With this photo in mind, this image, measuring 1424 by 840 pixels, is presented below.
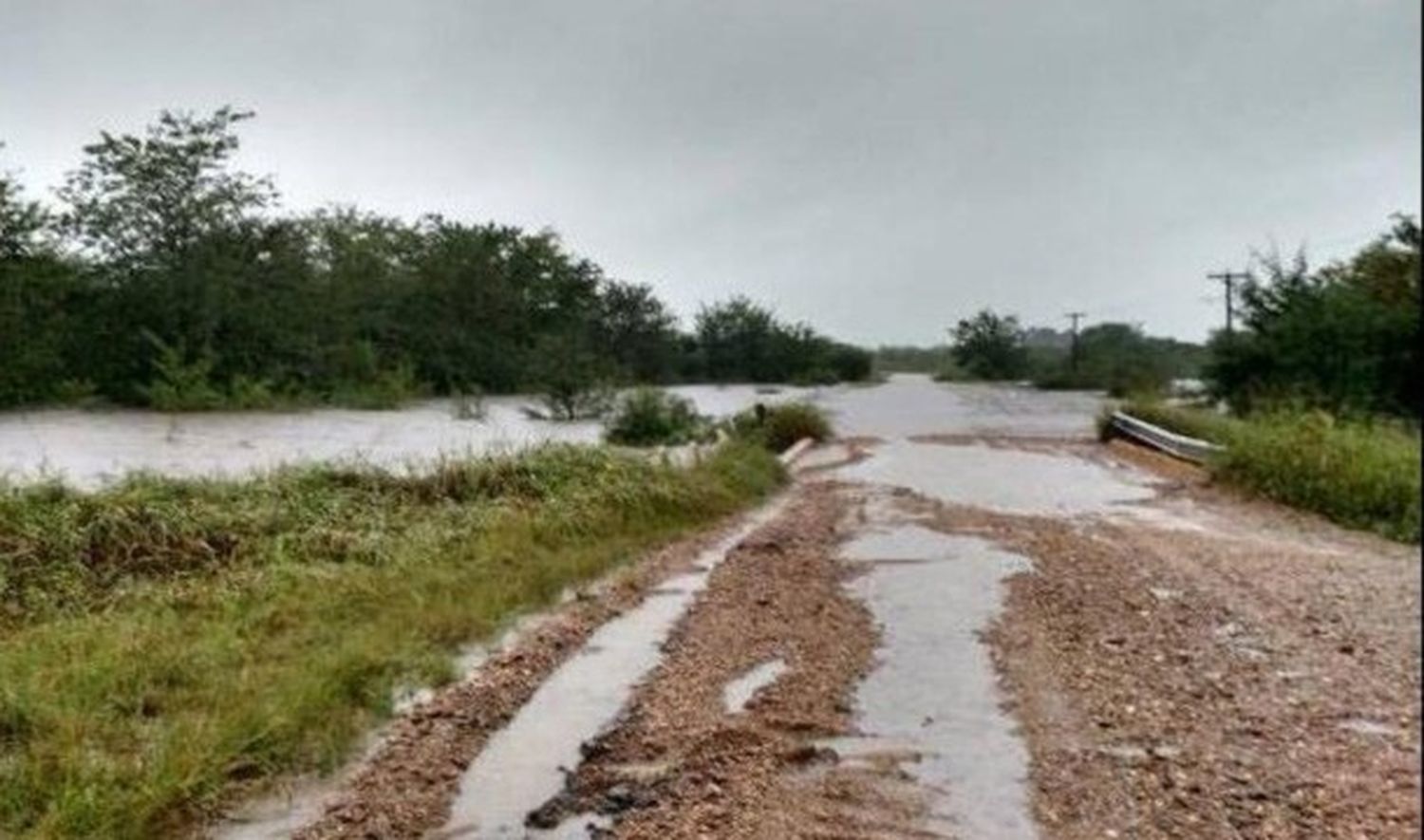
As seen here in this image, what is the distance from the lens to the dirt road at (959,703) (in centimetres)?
392

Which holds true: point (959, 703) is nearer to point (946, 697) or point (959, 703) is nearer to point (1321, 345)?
point (946, 697)

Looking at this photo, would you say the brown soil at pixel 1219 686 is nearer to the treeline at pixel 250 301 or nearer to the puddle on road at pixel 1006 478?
the puddle on road at pixel 1006 478

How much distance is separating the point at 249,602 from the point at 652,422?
40.4ft

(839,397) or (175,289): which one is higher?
(175,289)

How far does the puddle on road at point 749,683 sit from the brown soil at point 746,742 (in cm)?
5

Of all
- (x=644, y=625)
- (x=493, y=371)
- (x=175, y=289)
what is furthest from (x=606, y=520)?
(x=493, y=371)

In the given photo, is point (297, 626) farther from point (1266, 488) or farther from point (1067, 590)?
point (1266, 488)

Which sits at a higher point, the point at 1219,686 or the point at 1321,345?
the point at 1321,345

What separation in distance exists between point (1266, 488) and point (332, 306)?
68.8 feet

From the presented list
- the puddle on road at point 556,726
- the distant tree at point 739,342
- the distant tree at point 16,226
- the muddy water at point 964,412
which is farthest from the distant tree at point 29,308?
the distant tree at point 739,342

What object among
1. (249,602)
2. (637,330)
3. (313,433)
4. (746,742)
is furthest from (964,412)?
(746,742)

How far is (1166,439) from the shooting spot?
57.1ft

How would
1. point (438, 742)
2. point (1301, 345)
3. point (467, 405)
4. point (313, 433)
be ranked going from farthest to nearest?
point (467, 405) < point (313, 433) < point (1301, 345) < point (438, 742)

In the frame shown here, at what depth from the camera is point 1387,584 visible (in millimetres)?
6613
